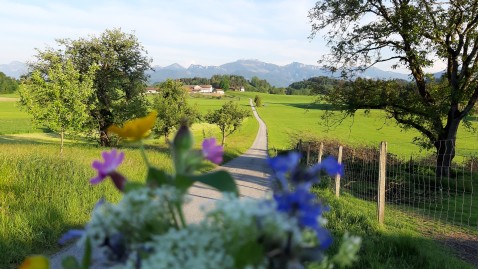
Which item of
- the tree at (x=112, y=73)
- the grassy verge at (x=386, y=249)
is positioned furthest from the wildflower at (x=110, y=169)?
the tree at (x=112, y=73)

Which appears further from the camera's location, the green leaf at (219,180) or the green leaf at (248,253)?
the green leaf at (219,180)

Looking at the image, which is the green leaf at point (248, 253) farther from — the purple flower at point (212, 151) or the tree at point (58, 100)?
the tree at point (58, 100)

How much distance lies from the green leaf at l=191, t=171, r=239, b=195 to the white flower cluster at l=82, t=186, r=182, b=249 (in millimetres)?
77

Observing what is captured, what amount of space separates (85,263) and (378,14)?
58.8 feet

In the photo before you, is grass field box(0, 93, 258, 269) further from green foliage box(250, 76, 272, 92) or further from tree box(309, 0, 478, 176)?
green foliage box(250, 76, 272, 92)

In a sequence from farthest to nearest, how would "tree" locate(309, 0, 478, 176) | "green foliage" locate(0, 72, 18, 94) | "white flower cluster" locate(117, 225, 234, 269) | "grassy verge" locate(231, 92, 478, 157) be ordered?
"green foliage" locate(0, 72, 18, 94)
"grassy verge" locate(231, 92, 478, 157)
"tree" locate(309, 0, 478, 176)
"white flower cluster" locate(117, 225, 234, 269)

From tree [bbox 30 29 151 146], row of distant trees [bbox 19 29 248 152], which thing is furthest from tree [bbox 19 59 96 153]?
tree [bbox 30 29 151 146]

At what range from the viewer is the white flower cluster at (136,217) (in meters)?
0.70

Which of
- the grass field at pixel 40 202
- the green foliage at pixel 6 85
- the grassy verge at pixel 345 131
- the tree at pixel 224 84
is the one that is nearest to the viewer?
the grass field at pixel 40 202

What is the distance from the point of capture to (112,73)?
26.3 metres

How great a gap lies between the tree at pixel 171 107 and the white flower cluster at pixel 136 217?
89.5ft

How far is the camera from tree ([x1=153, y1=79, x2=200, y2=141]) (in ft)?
96.0

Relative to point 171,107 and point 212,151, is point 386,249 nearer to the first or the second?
point 212,151

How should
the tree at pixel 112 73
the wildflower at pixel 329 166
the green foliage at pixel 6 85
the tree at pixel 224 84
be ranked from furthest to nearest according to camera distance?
the tree at pixel 224 84 < the green foliage at pixel 6 85 < the tree at pixel 112 73 < the wildflower at pixel 329 166
